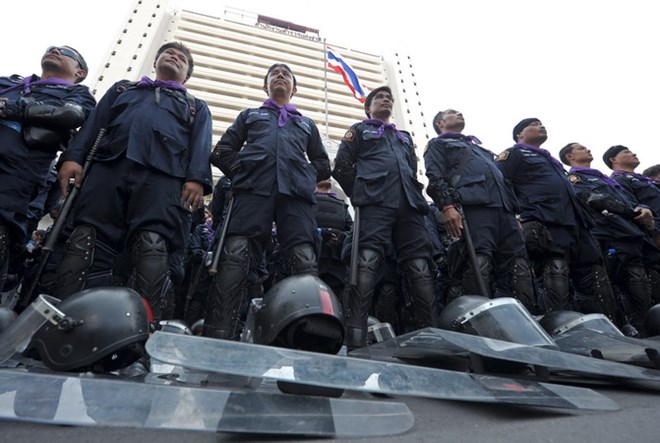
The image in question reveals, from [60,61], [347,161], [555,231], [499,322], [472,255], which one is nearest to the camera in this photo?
[499,322]

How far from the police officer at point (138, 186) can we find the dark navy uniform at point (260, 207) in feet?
0.79

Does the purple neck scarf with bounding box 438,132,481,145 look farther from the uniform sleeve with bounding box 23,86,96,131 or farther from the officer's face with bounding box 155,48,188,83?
the uniform sleeve with bounding box 23,86,96,131

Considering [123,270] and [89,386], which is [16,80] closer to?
[123,270]

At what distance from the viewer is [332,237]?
3811 mm

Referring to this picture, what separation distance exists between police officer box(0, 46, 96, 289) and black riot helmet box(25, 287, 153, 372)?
1.27 meters

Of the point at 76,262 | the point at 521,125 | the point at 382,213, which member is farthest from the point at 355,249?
Result: the point at 521,125

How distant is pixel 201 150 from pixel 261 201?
0.48 m

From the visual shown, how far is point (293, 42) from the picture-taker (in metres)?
31.3

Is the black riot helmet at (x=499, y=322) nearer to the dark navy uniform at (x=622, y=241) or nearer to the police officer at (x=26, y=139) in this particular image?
the police officer at (x=26, y=139)

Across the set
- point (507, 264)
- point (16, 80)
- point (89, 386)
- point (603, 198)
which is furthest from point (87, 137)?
point (603, 198)

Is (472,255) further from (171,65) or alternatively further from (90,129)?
(90,129)

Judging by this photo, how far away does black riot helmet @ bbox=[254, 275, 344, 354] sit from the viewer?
1312mm

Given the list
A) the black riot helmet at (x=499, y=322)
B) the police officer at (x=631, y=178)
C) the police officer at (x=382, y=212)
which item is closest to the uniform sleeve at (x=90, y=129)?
the police officer at (x=382, y=212)

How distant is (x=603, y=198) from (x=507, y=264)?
177cm
